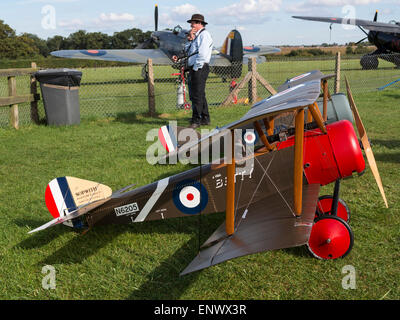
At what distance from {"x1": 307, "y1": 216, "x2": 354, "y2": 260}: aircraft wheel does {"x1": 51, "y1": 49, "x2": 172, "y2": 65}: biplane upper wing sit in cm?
1812

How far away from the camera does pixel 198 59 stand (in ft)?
28.7

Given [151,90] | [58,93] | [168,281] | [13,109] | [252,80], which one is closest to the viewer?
[168,281]

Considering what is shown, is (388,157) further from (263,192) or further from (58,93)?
(58,93)

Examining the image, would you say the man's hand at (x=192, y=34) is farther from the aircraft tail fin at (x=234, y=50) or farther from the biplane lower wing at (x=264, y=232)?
the aircraft tail fin at (x=234, y=50)

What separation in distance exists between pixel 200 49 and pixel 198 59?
229 millimetres

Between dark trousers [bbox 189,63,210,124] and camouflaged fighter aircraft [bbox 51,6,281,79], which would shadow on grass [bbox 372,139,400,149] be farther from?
camouflaged fighter aircraft [bbox 51,6,281,79]

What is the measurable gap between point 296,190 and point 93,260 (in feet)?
6.54

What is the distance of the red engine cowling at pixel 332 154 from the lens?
11.6ft

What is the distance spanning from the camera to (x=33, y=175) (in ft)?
19.9

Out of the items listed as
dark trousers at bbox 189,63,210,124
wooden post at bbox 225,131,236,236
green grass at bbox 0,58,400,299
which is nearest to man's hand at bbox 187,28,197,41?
dark trousers at bbox 189,63,210,124

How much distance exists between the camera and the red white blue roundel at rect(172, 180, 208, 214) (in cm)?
382

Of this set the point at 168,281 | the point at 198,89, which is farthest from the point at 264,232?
the point at 198,89

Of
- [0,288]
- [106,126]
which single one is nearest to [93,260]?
[0,288]

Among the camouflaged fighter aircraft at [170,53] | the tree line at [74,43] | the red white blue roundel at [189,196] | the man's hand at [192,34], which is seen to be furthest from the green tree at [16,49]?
the red white blue roundel at [189,196]
